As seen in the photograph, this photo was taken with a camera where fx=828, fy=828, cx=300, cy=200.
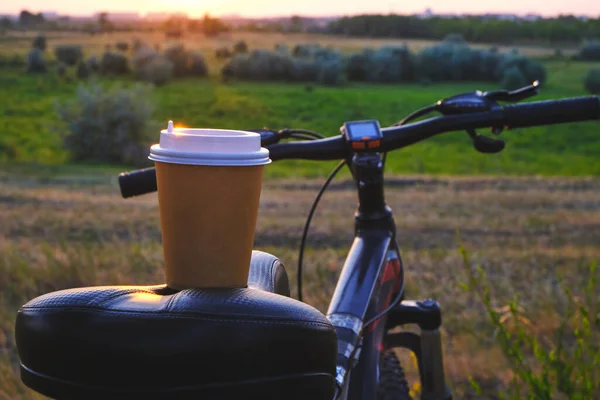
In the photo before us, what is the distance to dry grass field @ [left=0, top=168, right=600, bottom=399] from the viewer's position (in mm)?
4559

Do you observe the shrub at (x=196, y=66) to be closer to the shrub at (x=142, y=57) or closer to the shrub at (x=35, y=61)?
the shrub at (x=142, y=57)

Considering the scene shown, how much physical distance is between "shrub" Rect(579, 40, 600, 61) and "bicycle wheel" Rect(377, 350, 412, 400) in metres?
42.0

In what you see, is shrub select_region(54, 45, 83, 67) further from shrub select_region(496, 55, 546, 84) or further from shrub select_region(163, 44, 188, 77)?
shrub select_region(496, 55, 546, 84)

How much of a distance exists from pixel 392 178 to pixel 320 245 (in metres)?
9.37

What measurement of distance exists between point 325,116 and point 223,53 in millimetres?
19167

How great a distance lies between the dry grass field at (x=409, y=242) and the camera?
4559mm

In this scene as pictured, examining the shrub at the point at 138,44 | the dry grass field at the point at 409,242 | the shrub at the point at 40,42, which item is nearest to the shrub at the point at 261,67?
the shrub at the point at 138,44

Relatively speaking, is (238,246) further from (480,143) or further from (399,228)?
(399,228)

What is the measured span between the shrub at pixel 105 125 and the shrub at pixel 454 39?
20.8m

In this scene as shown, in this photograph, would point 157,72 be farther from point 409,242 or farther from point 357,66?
point 409,242

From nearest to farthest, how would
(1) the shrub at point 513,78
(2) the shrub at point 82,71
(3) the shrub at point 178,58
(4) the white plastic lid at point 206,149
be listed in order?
(4) the white plastic lid at point 206,149
(1) the shrub at point 513,78
(3) the shrub at point 178,58
(2) the shrub at point 82,71

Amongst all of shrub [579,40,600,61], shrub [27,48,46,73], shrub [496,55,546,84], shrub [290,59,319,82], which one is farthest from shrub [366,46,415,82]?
shrub [27,48,46,73]

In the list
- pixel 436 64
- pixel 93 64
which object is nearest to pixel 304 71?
pixel 436 64

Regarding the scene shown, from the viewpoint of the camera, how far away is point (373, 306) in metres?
2.11
